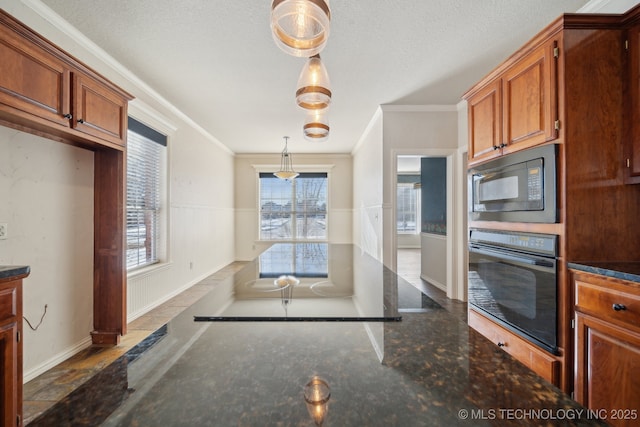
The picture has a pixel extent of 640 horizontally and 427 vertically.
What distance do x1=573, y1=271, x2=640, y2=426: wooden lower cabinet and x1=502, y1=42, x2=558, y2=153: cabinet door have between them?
0.76 meters

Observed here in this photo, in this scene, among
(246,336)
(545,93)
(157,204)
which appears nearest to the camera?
(246,336)

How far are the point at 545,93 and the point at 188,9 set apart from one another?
232 cm

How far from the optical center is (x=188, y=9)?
6.68 feet

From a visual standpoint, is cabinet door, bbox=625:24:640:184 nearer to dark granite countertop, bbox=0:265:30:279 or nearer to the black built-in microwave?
the black built-in microwave

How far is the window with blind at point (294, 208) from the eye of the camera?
703cm

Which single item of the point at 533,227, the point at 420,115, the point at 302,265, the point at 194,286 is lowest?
the point at 194,286

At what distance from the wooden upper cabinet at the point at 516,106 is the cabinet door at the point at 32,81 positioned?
2852mm

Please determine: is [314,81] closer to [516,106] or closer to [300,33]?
[300,33]

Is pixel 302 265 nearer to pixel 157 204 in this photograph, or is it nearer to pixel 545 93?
pixel 545 93

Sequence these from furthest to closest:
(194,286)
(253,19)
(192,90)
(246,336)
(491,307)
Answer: (194,286)
(192,90)
(253,19)
(491,307)
(246,336)

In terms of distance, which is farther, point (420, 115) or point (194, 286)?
point (194, 286)

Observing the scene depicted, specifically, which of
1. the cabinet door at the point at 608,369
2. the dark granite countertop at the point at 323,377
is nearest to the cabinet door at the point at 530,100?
the cabinet door at the point at 608,369

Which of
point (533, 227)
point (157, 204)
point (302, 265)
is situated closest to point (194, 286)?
point (157, 204)

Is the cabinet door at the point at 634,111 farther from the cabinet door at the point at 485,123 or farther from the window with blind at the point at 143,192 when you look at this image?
the window with blind at the point at 143,192
